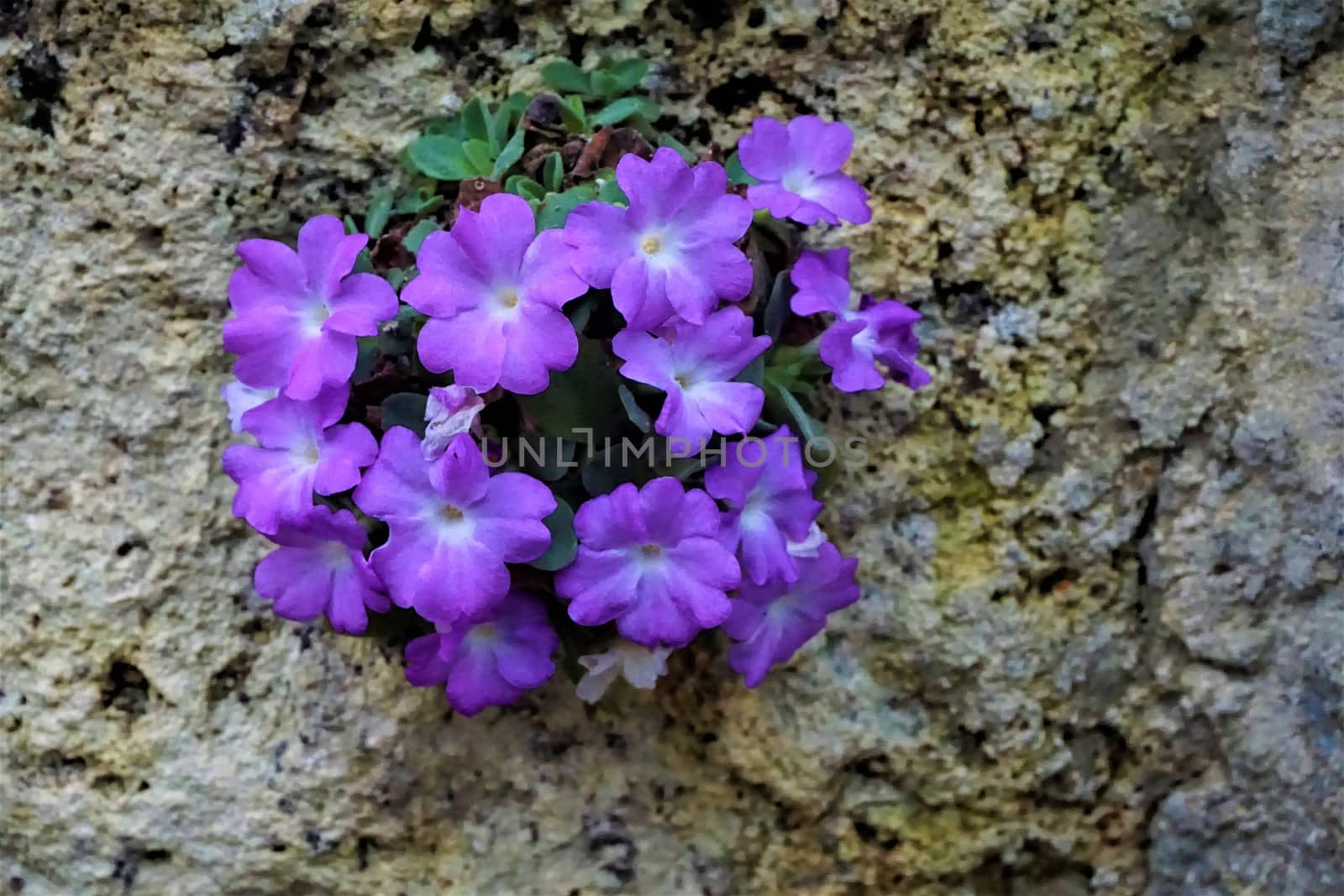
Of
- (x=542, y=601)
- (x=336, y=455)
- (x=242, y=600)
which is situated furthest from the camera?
(x=242, y=600)

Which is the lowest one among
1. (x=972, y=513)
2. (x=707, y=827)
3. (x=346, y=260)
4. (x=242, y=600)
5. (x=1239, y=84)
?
(x=707, y=827)

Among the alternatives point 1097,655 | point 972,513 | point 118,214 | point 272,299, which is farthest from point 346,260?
point 1097,655

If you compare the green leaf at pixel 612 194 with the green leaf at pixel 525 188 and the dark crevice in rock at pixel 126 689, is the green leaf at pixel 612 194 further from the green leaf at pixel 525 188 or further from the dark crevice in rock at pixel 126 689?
the dark crevice in rock at pixel 126 689

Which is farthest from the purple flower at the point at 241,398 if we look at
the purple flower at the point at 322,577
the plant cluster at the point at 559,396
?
the purple flower at the point at 322,577

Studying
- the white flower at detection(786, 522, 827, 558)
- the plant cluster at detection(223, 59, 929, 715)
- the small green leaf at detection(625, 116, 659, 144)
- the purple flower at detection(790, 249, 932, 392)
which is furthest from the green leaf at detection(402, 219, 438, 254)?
the white flower at detection(786, 522, 827, 558)

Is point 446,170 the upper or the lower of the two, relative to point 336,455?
upper

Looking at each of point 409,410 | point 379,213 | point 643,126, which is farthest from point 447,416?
point 643,126

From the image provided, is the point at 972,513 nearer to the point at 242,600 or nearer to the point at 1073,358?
the point at 1073,358

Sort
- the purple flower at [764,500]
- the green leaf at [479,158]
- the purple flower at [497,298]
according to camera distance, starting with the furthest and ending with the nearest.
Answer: the green leaf at [479,158]
the purple flower at [764,500]
the purple flower at [497,298]
